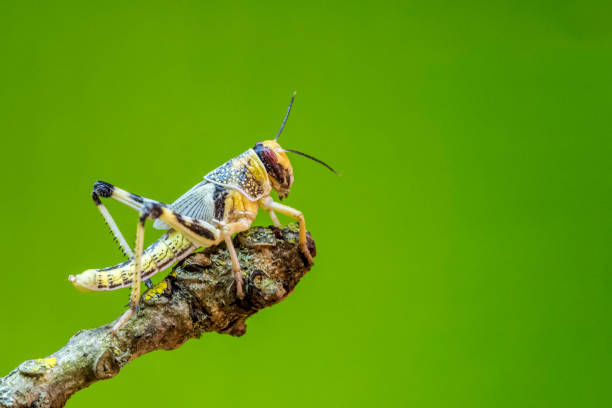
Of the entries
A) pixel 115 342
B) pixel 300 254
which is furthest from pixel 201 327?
pixel 300 254

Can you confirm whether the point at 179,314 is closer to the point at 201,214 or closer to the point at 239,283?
the point at 239,283

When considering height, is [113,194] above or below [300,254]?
above

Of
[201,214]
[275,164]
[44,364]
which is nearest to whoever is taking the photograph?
[44,364]

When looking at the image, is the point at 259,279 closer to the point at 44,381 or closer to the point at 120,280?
the point at 120,280

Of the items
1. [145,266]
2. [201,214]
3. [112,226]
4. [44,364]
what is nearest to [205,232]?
[201,214]

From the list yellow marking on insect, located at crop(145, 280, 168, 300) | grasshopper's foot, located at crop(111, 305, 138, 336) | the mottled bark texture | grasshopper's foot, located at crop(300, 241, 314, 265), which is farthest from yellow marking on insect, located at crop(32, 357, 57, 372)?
grasshopper's foot, located at crop(300, 241, 314, 265)

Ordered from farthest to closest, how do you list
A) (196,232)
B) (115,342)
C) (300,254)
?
(300,254) < (196,232) < (115,342)

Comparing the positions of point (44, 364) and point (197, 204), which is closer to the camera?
point (44, 364)
